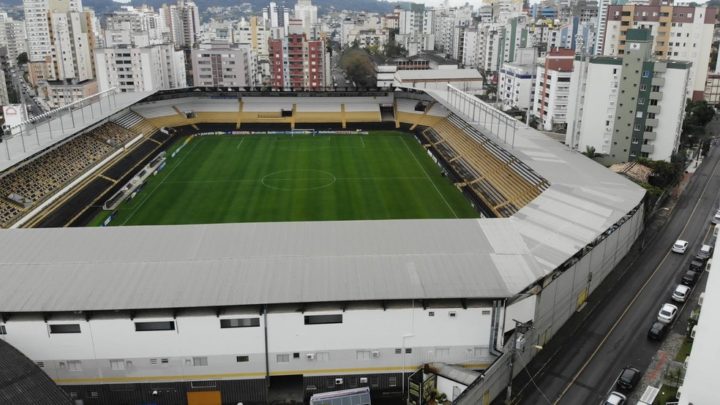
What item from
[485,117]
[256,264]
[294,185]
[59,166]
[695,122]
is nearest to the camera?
[256,264]

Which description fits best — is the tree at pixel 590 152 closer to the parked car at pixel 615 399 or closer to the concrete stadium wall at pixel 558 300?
the concrete stadium wall at pixel 558 300

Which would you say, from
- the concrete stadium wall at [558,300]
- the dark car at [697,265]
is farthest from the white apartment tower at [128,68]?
the dark car at [697,265]

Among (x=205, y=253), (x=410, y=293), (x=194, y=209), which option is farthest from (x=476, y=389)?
(x=194, y=209)

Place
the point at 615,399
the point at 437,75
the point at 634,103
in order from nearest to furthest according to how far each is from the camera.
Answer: the point at 615,399, the point at 634,103, the point at 437,75

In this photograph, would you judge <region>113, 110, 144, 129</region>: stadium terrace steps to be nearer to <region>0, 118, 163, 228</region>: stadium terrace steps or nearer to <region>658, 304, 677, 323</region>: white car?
<region>0, 118, 163, 228</region>: stadium terrace steps

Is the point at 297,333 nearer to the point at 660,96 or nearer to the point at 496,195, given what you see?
the point at 496,195

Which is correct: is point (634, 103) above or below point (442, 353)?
above

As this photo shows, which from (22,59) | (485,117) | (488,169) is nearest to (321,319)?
(488,169)

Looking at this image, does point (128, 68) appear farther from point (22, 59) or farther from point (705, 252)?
point (705, 252)
